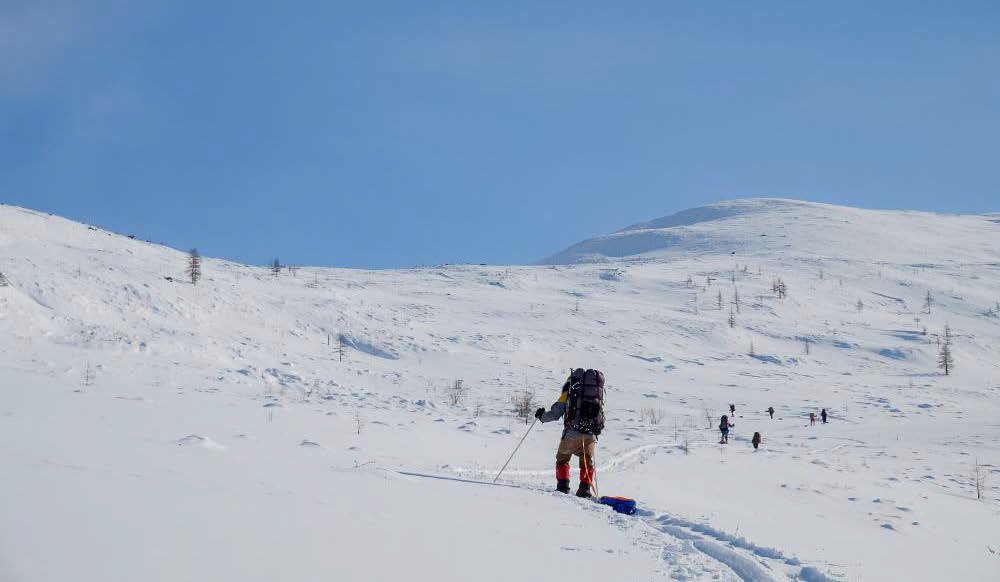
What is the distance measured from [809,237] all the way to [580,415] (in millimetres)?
117481

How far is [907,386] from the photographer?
4009 cm

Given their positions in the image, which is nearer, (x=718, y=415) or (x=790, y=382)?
(x=718, y=415)

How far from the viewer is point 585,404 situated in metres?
9.09

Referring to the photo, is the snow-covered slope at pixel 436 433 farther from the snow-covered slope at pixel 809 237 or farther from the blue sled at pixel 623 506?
the snow-covered slope at pixel 809 237

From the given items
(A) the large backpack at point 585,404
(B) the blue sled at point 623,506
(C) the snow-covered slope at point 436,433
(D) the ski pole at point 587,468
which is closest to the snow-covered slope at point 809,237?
(C) the snow-covered slope at point 436,433

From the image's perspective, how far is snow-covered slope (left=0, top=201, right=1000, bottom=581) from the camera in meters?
4.04

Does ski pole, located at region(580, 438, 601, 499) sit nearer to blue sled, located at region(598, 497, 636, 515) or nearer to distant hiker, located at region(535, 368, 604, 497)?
distant hiker, located at region(535, 368, 604, 497)

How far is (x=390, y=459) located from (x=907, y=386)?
40769 millimetres

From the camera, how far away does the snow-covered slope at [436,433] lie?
13.3ft

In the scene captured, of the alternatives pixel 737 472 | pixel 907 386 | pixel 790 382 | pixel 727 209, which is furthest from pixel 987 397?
pixel 727 209

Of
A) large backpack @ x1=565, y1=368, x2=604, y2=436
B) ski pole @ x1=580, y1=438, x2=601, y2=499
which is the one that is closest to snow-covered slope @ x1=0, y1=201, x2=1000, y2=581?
ski pole @ x1=580, y1=438, x2=601, y2=499

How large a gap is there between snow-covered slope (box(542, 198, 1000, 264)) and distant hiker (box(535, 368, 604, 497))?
310 feet

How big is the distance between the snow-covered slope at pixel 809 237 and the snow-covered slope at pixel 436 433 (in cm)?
4538

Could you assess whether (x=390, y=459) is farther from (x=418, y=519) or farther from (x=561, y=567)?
(x=561, y=567)
